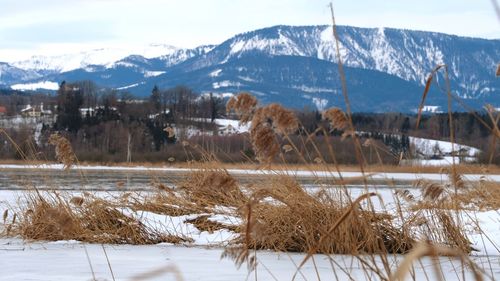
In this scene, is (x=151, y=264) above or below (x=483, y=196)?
above

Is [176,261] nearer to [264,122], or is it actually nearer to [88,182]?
[264,122]

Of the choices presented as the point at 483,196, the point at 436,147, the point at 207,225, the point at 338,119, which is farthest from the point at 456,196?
the point at 483,196

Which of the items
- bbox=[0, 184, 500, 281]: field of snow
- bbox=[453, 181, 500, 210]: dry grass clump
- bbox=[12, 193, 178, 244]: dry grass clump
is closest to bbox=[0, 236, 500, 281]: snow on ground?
bbox=[0, 184, 500, 281]: field of snow

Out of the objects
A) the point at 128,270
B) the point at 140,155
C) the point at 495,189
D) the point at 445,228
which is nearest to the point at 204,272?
the point at 128,270

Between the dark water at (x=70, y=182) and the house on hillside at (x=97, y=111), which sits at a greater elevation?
the dark water at (x=70, y=182)

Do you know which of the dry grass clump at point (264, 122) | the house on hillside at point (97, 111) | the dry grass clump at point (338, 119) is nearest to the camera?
the dry grass clump at point (264, 122)

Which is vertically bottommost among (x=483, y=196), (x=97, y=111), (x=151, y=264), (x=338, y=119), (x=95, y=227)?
(x=97, y=111)

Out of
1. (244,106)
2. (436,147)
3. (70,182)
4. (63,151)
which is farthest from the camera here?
(70,182)

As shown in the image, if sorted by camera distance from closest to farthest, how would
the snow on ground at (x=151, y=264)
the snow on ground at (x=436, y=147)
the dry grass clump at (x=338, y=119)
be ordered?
the dry grass clump at (x=338, y=119) < the snow on ground at (x=151, y=264) < the snow on ground at (x=436, y=147)

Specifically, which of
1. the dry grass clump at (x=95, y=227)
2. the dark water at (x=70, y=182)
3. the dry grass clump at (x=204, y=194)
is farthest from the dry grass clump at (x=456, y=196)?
the dark water at (x=70, y=182)

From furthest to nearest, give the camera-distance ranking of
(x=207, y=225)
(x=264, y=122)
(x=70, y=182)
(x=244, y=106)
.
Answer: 1. (x=70, y=182)
2. (x=207, y=225)
3. (x=244, y=106)
4. (x=264, y=122)

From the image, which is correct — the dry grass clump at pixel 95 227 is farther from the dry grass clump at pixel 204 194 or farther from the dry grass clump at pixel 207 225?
the dry grass clump at pixel 204 194

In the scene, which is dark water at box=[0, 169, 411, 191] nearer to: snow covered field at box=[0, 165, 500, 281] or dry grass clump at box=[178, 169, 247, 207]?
dry grass clump at box=[178, 169, 247, 207]

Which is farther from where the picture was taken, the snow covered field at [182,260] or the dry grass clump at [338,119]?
the snow covered field at [182,260]
